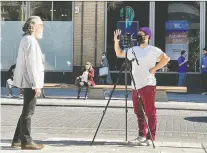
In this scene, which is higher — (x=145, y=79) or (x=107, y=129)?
(x=145, y=79)

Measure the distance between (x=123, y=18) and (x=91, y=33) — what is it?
1.59 meters

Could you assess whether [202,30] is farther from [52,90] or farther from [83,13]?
[52,90]

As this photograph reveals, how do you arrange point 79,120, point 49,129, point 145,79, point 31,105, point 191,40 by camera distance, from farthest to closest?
point 191,40
point 79,120
point 49,129
point 145,79
point 31,105

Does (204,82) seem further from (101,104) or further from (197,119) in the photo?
(197,119)

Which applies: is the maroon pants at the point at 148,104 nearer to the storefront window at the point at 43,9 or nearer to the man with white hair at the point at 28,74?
the man with white hair at the point at 28,74

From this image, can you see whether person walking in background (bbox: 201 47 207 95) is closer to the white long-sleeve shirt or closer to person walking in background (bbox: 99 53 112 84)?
person walking in background (bbox: 99 53 112 84)

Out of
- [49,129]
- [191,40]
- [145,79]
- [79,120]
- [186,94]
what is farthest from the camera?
[191,40]

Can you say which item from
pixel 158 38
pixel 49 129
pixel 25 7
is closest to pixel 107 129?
pixel 49 129

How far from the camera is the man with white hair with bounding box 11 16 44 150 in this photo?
21.7 ft

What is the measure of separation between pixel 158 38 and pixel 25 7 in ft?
20.7

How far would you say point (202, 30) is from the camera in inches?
781

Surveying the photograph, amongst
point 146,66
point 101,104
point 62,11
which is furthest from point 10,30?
point 146,66

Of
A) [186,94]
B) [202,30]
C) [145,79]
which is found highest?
[202,30]

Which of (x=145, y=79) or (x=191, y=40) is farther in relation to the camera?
(x=191, y=40)
